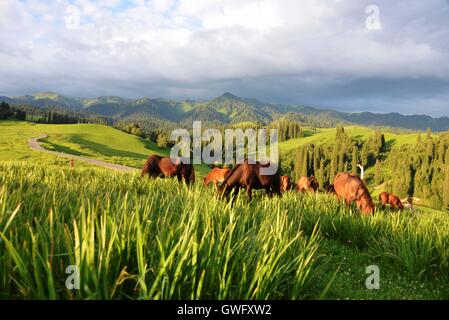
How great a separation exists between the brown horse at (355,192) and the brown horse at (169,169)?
19.7 feet

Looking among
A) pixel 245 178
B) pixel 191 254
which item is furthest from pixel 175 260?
pixel 245 178

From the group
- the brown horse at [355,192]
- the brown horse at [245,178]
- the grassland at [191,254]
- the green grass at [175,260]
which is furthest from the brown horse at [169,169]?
the green grass at [175,260]

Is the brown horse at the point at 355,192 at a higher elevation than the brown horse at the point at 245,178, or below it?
below

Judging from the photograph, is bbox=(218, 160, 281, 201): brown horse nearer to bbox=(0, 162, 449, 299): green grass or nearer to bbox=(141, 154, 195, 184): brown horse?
bbox=(0, 162, 449, 299): green grass

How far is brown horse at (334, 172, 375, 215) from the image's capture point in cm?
961

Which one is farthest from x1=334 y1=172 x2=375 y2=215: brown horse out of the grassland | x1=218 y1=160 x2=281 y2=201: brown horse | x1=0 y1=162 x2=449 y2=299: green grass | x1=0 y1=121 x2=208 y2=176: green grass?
x1=0 y1=121 x2=208 y2=176: green grass

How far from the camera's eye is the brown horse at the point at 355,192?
961cm

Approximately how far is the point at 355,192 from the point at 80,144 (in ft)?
255

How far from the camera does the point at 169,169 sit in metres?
13.1

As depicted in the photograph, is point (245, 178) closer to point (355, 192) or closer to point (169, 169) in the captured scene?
point (355, 192)

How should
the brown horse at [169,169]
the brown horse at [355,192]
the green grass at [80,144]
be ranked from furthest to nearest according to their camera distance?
the green grass at [80,144] → the brown horse at [169,169] → the brown horse at [355,192]

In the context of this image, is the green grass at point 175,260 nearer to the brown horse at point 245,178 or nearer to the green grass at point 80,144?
the brown horse at point 245,178
